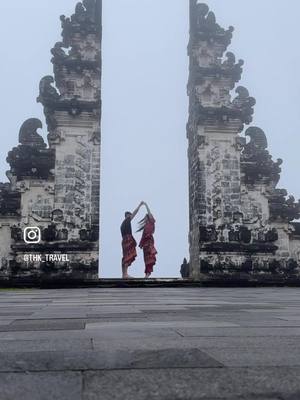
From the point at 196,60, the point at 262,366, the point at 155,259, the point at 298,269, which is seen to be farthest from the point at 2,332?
the point at 196,60

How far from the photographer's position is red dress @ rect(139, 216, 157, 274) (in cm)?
1596

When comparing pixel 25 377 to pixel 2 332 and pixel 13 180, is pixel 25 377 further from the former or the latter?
pixel 13 180

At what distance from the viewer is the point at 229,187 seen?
16703 millimetres

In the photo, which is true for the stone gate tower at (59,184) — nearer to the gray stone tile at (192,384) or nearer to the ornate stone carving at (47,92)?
the ornate stone carving at (47,92)

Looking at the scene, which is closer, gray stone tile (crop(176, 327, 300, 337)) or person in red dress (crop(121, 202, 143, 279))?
gray stone tile (crop(176, 327, 300, 337))

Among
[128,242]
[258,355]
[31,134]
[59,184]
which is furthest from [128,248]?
[258,355]

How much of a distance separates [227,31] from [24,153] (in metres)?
7.56

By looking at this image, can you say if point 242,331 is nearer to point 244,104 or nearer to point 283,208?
point 283,208

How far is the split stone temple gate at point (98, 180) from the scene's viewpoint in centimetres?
1555

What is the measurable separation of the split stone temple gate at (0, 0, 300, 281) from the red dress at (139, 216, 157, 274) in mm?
1290

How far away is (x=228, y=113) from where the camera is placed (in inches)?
672

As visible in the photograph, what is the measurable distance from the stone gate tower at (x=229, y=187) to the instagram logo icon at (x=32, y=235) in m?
4.49

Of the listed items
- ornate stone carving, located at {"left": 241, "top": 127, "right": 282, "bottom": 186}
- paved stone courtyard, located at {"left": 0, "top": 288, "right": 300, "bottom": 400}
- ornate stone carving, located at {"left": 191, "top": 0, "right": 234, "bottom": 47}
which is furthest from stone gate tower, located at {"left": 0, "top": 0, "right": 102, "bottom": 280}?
paved stone courtyard, located at {"left": 0, "top": 288, "right": 300, "bottom": 400}

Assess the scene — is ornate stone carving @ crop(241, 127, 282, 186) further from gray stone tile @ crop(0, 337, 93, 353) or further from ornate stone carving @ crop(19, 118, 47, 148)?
gray stone tile @ crop(0, 337, 93, 353)
